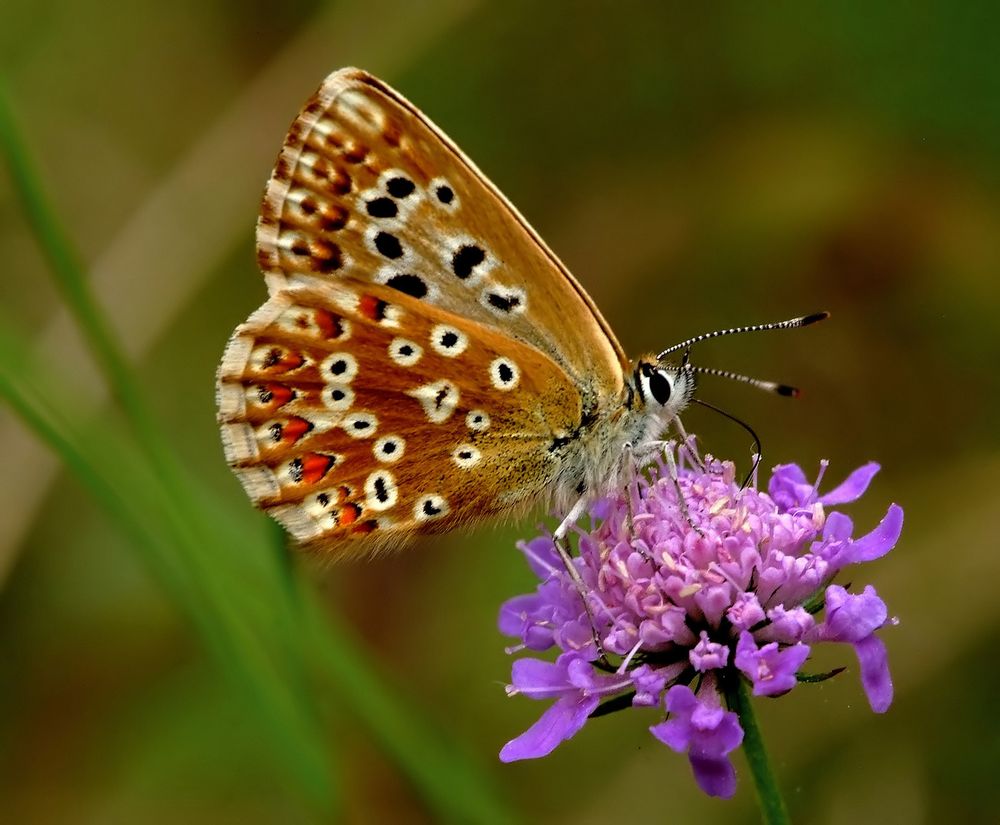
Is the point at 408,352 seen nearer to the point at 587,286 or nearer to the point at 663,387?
the point at 663,387

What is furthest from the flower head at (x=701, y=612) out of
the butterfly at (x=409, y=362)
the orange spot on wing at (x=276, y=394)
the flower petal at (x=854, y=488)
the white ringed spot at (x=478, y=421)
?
the orange spot on wing at (x=276, y=394)

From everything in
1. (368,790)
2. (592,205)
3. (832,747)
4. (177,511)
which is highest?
(177,511)

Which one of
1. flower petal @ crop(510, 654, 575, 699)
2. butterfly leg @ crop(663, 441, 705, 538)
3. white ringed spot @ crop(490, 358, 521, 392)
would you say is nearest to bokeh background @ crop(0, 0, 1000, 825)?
flower petal @ crop(510, 654, 575, 699)

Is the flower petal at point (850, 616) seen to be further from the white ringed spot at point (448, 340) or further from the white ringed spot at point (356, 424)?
the white ringed spot at point (356, 424)

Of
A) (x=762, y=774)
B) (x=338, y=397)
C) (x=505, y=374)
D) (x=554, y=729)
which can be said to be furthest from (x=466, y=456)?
(x=762, y=774)

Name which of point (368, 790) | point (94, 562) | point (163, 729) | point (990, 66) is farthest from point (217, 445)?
point (990, 66)

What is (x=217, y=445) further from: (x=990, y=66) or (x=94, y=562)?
(x=990, y=66)
